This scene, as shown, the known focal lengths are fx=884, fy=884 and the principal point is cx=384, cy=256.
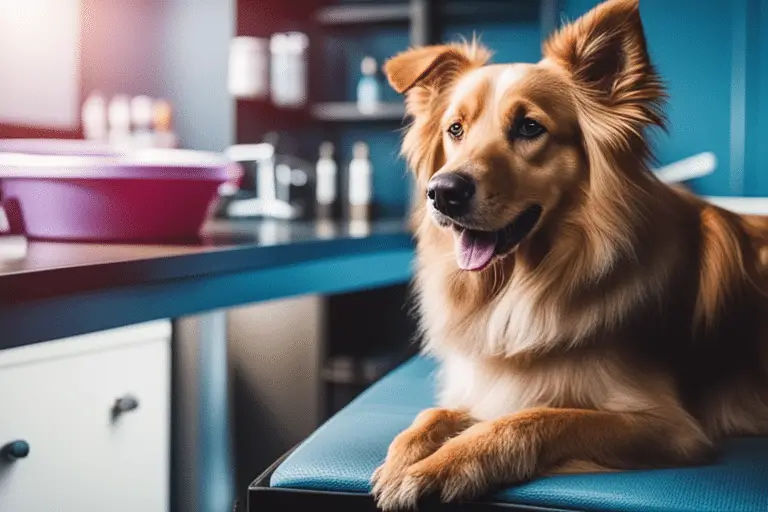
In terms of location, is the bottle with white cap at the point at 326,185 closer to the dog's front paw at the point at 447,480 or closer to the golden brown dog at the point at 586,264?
the golden brown dog at the point at 586,264

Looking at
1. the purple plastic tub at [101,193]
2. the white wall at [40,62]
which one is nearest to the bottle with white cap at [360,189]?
the white wall at [40,62]

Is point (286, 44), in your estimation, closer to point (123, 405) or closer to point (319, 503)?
point (123, 405)

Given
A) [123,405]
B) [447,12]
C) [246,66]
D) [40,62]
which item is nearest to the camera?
[123,405]

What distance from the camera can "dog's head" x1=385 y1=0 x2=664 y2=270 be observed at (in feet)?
4.24

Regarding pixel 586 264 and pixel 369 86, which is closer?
pixel 586 264

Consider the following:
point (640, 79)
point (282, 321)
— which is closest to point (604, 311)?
point (640, 79)

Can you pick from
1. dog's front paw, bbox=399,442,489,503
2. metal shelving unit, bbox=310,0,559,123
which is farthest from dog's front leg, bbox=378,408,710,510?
metal shelving unit, bbox=310,0,559,123

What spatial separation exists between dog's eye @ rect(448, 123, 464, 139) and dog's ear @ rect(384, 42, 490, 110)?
9cm

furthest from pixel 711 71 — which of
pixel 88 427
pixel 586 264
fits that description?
pixel 88 427

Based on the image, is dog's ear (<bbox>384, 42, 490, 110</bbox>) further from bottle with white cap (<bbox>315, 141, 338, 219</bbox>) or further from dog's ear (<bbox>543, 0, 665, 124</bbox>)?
bottle with white cap (<bbox>315, 141, 338, 219</bbox>)

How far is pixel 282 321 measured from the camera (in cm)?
288

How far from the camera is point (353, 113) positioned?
146 inches

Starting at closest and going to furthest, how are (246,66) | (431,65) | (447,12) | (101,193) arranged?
(431,65) < (101,193) < (246,66) < (447,12)

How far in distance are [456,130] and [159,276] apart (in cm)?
54
